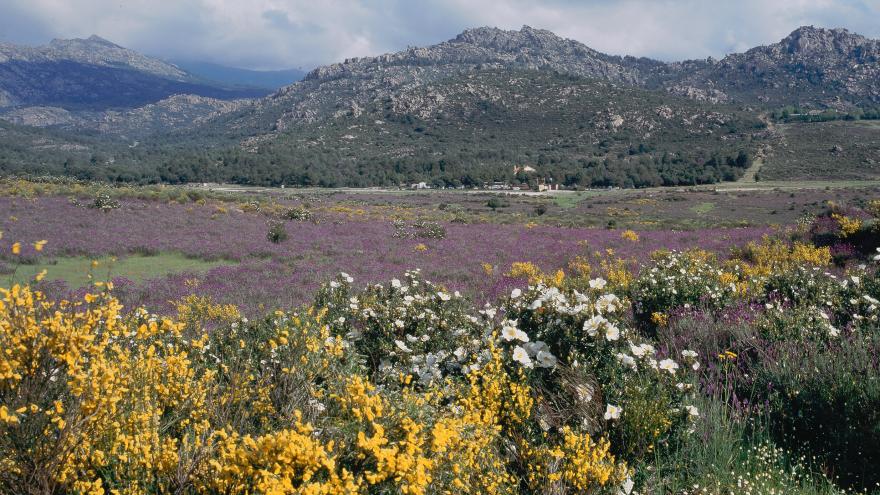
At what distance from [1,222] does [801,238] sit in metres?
32.1

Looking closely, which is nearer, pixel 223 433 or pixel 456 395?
pixel 223 433

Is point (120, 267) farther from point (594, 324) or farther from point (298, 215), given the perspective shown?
point (594, 324)

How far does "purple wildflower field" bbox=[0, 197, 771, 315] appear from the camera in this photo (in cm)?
1394

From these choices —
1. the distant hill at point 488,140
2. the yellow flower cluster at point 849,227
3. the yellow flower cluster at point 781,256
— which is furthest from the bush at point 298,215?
the distant hill at point 488,140

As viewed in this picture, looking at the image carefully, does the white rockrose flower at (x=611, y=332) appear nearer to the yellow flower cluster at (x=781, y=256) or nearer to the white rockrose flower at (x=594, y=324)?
the white rockrose flower at (x=594, y=324)

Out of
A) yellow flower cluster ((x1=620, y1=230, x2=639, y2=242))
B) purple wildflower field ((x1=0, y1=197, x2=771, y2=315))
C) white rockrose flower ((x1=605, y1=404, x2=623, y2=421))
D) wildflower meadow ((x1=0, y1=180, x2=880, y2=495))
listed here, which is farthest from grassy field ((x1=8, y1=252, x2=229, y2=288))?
yellow flower cluster ((x1=620, y1=230, x2=639, y2=242))

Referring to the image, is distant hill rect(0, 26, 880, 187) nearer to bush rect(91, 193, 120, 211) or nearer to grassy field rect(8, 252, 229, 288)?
bush rect(91, 193, 120, 211)

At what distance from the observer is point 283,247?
847 inches

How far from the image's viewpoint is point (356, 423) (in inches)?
120

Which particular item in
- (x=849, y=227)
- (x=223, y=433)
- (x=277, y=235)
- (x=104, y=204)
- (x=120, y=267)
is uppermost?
(x=849, y=227)

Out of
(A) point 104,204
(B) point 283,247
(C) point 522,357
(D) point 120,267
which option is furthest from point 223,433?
(A) point 104,204

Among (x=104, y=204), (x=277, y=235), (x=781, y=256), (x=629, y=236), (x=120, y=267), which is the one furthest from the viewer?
(x=104, y=204)

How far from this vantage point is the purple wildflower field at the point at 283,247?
1394 centimetres

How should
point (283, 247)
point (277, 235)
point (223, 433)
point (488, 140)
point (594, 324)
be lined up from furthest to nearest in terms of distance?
point (488, 140), point (277, 235), point (283, 247), point (594, 324), point (223, 433)
